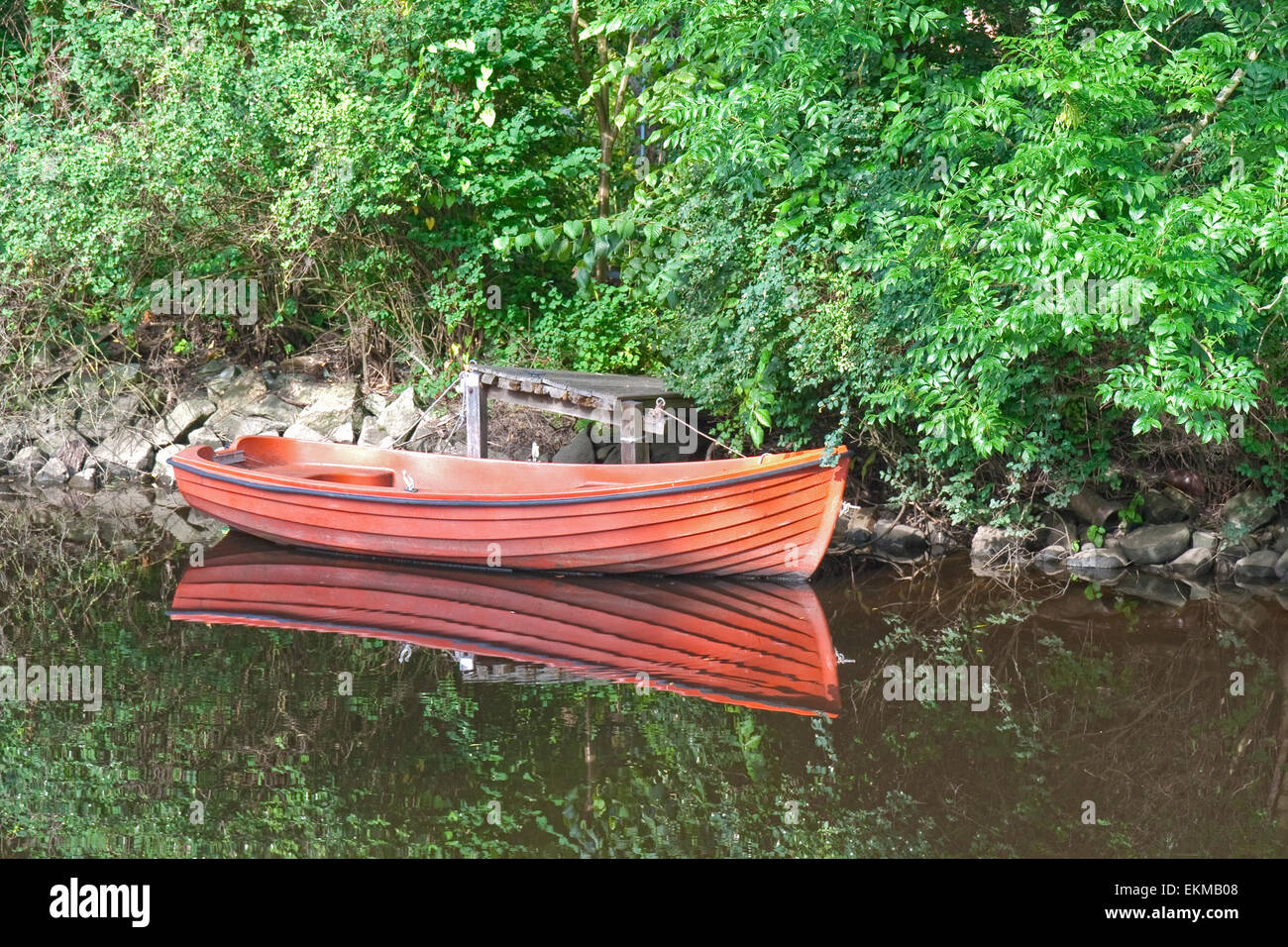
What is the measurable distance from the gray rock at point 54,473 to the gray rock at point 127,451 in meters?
0.33

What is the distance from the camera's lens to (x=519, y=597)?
8180 mm

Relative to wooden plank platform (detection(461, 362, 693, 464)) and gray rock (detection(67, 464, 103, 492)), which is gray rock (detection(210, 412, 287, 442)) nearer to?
gray rock (detection(67, 464, 103, 492))

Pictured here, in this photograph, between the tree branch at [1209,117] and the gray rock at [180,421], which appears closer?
the tree branch at [1209,117]

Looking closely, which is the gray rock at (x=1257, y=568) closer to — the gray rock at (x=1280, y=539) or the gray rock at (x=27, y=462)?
the gray rock at (x=1280, y=539)

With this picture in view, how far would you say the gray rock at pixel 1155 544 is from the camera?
8.73 m

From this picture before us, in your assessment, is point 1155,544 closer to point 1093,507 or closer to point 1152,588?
point 1093,507

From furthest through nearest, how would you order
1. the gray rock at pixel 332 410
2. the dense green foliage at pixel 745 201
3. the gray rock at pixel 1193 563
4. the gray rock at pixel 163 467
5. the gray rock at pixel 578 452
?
the gray rock at pixel 163 467
the gray rock at pixel 332 410
the gray rock at pixel 578 452
the gray rock at pixel 1193 563
the dense green foliage at pixel 745 201

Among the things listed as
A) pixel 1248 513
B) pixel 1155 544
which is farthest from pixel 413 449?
pixel 1248 513

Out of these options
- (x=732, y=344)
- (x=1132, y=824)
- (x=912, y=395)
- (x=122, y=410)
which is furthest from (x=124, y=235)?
(x=1132, y=824)

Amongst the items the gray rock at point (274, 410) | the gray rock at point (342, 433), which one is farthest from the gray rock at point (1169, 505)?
the gray rock at point (274, 410)

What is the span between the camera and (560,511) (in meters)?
8.34

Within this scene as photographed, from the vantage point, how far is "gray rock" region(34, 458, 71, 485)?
12.8 meters

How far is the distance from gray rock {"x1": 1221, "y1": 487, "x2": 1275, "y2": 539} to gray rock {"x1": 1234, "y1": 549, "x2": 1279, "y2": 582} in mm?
180

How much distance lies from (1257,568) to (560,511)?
4743 millimetres
